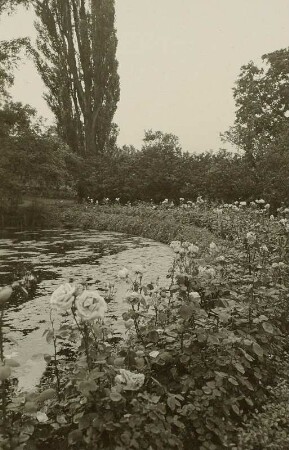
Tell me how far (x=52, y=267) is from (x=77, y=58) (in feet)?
53.8

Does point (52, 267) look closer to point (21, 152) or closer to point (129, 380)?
point (129, 380)

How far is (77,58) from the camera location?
71.5ft

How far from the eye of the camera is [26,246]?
36.8ft

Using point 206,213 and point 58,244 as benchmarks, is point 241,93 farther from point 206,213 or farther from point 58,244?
point 58,244

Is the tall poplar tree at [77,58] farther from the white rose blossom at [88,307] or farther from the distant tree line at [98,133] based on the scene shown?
the white rose blossom at [88,307]

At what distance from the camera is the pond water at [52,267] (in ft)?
14.2

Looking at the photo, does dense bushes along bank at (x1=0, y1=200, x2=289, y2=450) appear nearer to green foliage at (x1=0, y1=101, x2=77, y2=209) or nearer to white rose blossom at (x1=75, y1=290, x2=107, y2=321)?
white rose blossom at (x1=75, y1=290, x2=107, y2=321)

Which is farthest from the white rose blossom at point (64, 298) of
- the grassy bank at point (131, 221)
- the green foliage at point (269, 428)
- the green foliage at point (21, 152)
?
the green foliage at point (21, 152)

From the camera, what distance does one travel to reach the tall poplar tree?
69.5ft

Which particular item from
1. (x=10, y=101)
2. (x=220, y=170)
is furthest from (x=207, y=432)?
(x=10, y=101)

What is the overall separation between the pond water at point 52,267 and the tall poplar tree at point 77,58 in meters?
9.64

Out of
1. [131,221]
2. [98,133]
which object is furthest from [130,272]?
[98,133]

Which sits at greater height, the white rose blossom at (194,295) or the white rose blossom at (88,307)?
the white rose blossom at (88,307)

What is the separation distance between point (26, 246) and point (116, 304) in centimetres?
629
